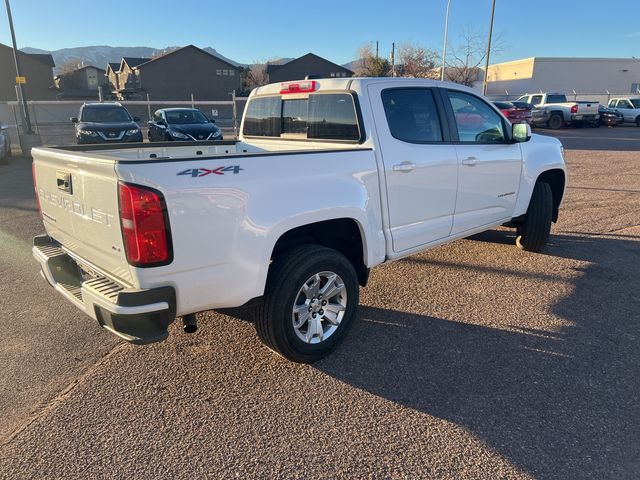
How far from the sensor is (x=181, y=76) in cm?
5522

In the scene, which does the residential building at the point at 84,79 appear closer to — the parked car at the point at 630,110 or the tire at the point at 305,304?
the parked car at the point at 630,110

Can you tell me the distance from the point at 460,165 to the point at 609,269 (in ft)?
7.59

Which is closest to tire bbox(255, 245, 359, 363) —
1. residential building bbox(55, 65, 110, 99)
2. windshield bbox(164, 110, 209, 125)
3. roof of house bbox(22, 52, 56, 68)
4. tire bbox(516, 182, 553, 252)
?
tire bbox(516, 182, 553, 252)

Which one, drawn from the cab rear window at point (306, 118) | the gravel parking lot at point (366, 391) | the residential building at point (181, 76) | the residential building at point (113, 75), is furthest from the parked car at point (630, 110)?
the residential building at point (113, 75)

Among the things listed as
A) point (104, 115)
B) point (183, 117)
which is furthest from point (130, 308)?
point (183, 117)

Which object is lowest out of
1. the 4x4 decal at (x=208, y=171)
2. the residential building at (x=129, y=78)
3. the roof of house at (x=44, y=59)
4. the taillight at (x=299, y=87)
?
the 4x4 decal at (x=208, y=171)

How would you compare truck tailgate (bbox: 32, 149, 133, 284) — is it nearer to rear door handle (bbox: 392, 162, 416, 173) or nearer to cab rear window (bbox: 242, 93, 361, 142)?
cab rear window (bbox: 242, 93, 361, 142)

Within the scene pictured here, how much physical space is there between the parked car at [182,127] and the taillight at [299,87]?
1170cm

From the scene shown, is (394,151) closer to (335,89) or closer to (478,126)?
(335,89)

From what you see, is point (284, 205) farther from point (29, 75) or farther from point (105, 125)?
point (29, 75)

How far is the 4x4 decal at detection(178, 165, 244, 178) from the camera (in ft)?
8.51

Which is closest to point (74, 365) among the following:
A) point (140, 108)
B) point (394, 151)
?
point (394, 151)

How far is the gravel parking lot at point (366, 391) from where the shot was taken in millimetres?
2506

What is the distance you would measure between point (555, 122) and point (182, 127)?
21553mm
